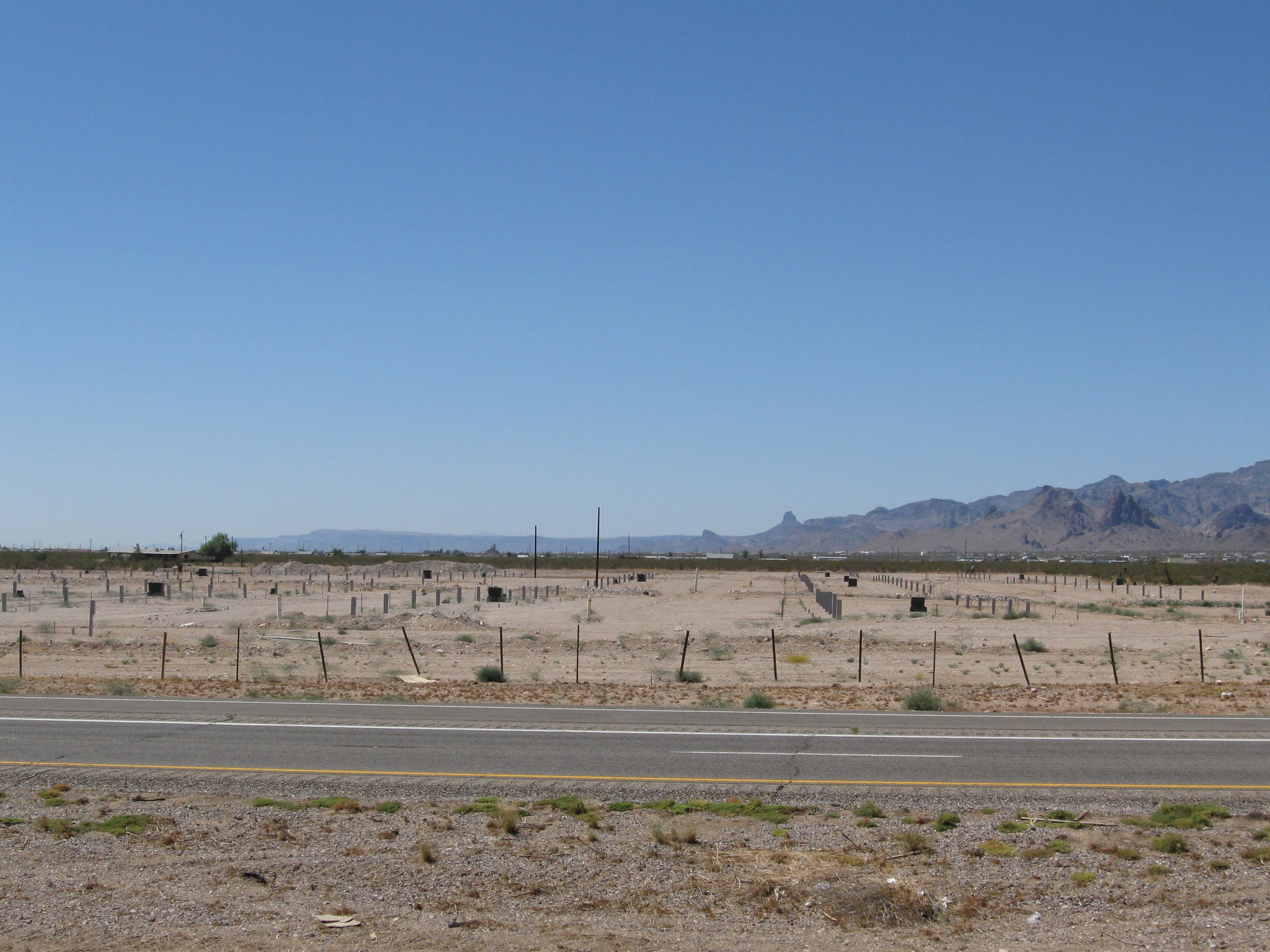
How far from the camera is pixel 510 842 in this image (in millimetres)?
12266

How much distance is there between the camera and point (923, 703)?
2402 cm

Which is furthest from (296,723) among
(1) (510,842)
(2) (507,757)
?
(1) (510,842)

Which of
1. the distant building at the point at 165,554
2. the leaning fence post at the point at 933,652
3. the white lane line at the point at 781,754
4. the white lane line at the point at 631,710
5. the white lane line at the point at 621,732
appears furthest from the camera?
the distant building at the point at 165,554

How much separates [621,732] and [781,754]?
3.35m

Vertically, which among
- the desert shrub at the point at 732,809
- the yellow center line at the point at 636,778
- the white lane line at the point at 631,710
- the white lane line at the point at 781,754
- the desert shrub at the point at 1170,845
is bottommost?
the white lane line at the point at 631,710

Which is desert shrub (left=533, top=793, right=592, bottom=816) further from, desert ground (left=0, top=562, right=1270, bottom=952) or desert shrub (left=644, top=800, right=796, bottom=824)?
desert shrub (left=644, top=800, right=796, bottom=824)

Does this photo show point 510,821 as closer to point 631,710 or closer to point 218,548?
point 631,710

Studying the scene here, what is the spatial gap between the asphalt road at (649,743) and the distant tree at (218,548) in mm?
158302

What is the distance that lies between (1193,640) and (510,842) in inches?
1710

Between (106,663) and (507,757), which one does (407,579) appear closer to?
(106,663)

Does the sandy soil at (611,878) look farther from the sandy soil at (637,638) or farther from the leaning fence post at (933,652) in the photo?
the leaning fence post at (933,652)

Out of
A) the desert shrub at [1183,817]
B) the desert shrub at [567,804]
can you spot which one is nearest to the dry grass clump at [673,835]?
the desert shrub at [567,804]

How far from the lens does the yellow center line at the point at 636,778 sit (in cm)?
1526

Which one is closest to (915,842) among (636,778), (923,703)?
(636,778)
